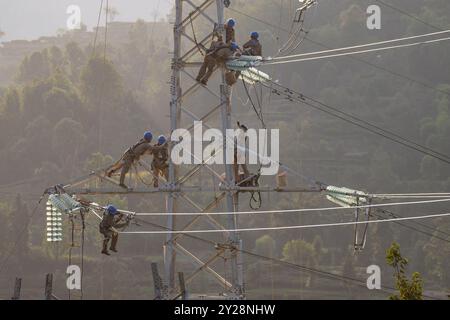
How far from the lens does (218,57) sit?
33844 mm

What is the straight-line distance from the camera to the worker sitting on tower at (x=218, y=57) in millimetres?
33719

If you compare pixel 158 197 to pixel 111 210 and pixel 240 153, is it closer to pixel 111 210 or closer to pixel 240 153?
pixel 240 153

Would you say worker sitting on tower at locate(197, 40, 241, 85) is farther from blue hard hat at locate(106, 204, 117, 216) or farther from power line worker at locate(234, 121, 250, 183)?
blue hard hat at locate(106, 204, 117, 216)

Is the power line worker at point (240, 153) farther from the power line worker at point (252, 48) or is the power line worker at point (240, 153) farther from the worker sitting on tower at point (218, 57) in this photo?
the power line worker at point (252, 48)

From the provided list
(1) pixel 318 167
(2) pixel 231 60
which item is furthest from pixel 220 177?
(1) pixel 318 167

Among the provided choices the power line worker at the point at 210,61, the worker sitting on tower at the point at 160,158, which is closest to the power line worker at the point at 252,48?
the power line worker at the point at 210,61

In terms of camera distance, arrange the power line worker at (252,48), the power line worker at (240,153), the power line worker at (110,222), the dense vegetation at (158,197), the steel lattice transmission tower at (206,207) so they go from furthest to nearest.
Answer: the dense vegetation at (158,197), the power line worker at (252,48), the power line worker at (240,153), the steel lattice transmission tower at (206,207), the power line worker at (110,222)

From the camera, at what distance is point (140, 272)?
465ft

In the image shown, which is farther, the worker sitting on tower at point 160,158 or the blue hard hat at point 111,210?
the worker sitting on tower at point 160,158

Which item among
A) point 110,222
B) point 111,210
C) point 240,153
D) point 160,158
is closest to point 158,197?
point 240,153

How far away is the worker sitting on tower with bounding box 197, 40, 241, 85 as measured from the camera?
111 ft

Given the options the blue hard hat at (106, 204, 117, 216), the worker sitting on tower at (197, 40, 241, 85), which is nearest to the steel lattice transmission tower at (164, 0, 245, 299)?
the worker sitting on tower at (197, 40, 241, 85)
